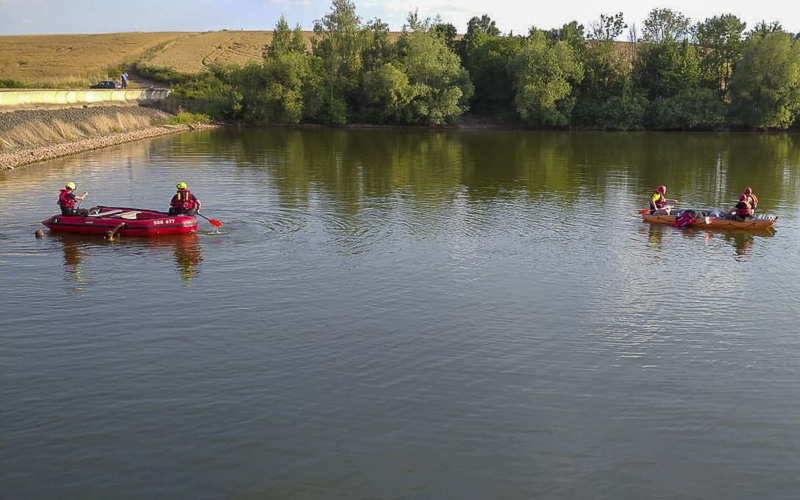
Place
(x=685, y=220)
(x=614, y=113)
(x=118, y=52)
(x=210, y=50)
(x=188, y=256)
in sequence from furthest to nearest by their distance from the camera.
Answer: (x=210, y=50), (x=118, y=52), (x=614, y=113), (x=685, y=220), (x=188, y=256)

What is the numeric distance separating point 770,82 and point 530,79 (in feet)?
89.9

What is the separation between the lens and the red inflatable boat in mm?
28609

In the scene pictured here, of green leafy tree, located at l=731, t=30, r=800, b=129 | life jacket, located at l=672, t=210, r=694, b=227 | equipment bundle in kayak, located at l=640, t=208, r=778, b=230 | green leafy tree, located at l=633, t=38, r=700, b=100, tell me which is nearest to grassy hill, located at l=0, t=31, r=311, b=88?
green leafy tree, located at l=633, t=38, r=700, b=100

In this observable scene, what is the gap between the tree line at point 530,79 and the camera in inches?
3516

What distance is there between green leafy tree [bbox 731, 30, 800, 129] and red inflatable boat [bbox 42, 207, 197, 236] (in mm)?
76895

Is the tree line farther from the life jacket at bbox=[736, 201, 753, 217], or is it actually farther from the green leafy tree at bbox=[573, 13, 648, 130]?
the life jacket at bbox=[736, 201, 753, 217]

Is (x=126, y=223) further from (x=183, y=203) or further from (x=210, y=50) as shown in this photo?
(x=210, y=50)

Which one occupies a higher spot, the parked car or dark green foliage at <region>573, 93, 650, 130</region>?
the parked car

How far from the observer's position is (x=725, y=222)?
31938 millimetres

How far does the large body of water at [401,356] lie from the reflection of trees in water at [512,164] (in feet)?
20.4

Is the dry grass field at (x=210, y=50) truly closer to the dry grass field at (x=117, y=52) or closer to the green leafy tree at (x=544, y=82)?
the dry grass field at (x=117, y=52)

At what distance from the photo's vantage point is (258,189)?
41.5 metres

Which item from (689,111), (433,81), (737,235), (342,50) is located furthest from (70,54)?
(737,235)

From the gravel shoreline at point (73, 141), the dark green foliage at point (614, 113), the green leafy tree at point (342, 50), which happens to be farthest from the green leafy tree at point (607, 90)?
the gravel shoreline at point (73, 141)
